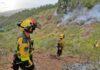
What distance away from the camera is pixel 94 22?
3609 centimetres

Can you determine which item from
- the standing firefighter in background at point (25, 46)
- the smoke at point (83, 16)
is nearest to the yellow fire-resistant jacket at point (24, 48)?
the standing firefighter in background at point (25, 46)

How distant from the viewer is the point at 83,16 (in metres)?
40.0

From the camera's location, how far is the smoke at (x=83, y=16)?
37.1 metres

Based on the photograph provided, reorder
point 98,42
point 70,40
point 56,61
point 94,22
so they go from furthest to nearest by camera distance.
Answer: point 94,22
point 70,40
point 98,42
point 56,61

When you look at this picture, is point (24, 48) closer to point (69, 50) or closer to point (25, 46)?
point (25, 46)

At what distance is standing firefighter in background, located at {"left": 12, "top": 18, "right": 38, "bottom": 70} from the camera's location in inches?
340

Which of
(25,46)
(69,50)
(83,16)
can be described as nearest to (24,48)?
(25,46)

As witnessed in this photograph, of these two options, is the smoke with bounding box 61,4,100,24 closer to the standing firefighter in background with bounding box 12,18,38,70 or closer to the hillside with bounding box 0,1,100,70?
the hillside with bounding box 0,1,100,70

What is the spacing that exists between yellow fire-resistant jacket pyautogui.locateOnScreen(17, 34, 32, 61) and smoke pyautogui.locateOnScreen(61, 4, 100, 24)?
90.0 feet

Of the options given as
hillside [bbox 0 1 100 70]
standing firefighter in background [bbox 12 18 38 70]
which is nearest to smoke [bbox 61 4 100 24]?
hillside [bbox 0 1 100 70]

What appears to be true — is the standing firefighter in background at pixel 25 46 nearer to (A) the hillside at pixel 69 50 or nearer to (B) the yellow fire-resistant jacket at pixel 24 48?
(B) the yellow fire-resistant jacket at pixel 24 48

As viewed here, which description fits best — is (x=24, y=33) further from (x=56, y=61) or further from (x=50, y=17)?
(x=50, y=17)

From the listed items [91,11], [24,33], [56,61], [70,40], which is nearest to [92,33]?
[70,40]

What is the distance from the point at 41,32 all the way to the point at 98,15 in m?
13.5
